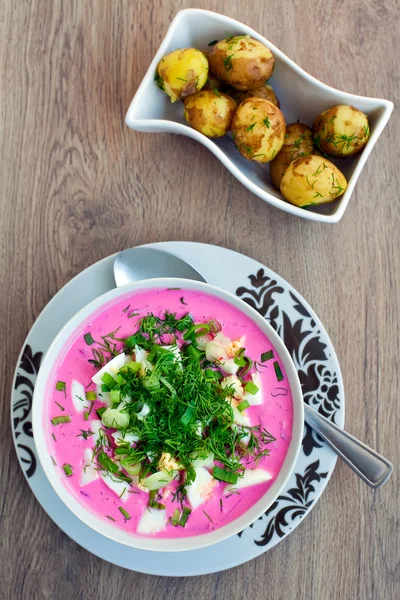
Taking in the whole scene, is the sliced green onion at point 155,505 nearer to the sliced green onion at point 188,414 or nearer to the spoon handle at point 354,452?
the sliced green onion at point 188,414

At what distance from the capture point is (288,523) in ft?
5.36

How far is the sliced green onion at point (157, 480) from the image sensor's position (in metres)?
1.43

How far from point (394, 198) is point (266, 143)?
487mm

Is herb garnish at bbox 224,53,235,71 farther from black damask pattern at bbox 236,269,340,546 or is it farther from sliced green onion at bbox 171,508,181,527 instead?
sliced green onion at bbox 171,508,181,527

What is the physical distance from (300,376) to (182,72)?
869 millimetres

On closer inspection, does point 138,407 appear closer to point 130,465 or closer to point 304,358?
point 130,465

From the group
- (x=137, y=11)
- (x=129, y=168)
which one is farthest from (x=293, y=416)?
(x=137, y=11)

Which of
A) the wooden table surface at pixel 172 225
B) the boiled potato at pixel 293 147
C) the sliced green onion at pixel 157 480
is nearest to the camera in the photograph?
the sliced green onion at pixel 157 480

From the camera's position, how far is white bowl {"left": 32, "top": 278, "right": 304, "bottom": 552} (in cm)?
144

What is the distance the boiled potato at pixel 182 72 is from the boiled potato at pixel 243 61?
45 millimetres

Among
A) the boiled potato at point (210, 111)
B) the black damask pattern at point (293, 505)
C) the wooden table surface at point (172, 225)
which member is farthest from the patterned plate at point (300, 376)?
the boiled potato at point (210, 111)

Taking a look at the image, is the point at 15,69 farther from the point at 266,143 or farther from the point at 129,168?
the point at 266,143

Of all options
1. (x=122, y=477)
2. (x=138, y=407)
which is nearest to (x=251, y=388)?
(x=138, y=407)

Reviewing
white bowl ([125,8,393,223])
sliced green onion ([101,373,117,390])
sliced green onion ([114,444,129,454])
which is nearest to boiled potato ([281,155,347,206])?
white bowl ([125,8,393,223])
